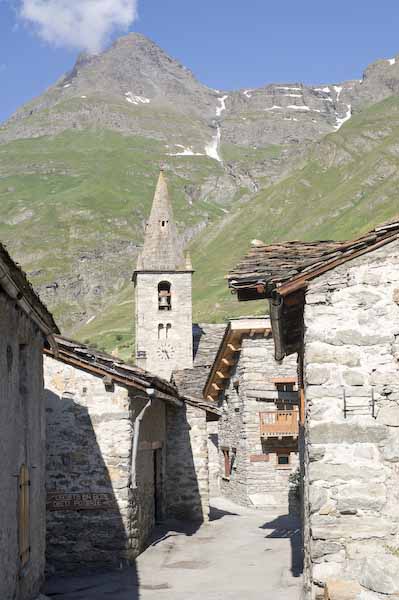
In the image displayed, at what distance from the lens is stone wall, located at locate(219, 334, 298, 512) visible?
2416 cm

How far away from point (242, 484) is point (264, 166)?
555 ft

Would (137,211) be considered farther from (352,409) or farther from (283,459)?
(352,409)

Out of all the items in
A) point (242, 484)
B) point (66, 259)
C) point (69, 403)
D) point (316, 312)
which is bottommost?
point (242, 484)

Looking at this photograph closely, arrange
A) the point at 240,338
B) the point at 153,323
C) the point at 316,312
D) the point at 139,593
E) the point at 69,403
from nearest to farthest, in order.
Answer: the point at 316,312 < the point at 139,593 < the point at 69,403 < the point at 240,338 < the point at 153,323

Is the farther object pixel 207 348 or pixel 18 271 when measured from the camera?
pixel 207 348

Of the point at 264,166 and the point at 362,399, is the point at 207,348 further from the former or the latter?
the point at 264,166

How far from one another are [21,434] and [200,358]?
1353 inches

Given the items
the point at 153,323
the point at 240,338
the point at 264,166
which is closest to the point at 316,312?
the point at 240,338

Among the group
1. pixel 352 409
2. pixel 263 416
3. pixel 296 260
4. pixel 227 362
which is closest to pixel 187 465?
pixel 263 416

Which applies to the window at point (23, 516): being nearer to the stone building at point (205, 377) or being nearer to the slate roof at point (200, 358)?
the stone building at point (205, 377)

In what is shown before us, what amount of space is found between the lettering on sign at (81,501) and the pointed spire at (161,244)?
30.7 meters

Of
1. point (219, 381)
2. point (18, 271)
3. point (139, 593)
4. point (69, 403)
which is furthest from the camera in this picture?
point (219, 381)

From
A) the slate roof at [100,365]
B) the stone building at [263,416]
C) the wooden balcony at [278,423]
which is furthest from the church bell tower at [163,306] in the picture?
the slate roof at [100,365]

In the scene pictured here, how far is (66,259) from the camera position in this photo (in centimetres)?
13212
